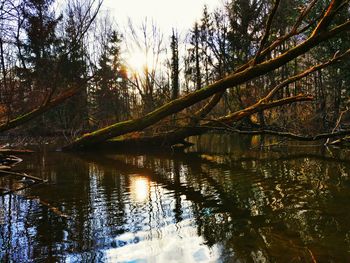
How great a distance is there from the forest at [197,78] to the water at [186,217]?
1572 millimetres

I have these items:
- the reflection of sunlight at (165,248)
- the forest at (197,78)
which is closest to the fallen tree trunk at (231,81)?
the forest at (197,78)

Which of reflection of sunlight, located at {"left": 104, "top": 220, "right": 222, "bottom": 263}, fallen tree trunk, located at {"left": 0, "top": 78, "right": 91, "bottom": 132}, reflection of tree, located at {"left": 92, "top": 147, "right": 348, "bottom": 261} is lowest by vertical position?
reflection of sunlight, located at {"left": 104, "top": 220, "right": 222, "bottom": 263}

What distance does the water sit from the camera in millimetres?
4820

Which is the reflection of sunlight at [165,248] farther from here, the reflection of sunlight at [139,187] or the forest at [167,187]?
the reflection of sunlight at [139,187]

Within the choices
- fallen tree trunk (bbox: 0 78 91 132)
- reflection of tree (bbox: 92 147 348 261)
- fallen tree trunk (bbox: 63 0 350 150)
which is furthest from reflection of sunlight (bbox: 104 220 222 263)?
fallen tree trunk (bbox: 0 78 91 132)

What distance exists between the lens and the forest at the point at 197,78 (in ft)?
35.6

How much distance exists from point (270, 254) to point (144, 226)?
2281 millimetres

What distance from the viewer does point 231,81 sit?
11.3 meters

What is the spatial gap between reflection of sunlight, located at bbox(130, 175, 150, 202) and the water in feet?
0.09

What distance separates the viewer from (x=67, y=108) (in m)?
36.2

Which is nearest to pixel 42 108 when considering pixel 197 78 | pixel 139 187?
pixel 139 187

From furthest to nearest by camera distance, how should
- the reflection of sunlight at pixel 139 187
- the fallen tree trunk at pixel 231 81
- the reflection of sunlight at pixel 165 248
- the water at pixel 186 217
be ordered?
the fallen tree trunk at pixel 231 81, the reflection of sunlight at pixel 139 187, the water at pixel 186 217, the reflection of sunlight at pixel 165 248

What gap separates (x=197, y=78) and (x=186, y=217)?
27.5 metres

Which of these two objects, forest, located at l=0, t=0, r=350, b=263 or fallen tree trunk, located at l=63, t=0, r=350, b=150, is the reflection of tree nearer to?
forest, located at l=0, t=0, r=350, b=263
